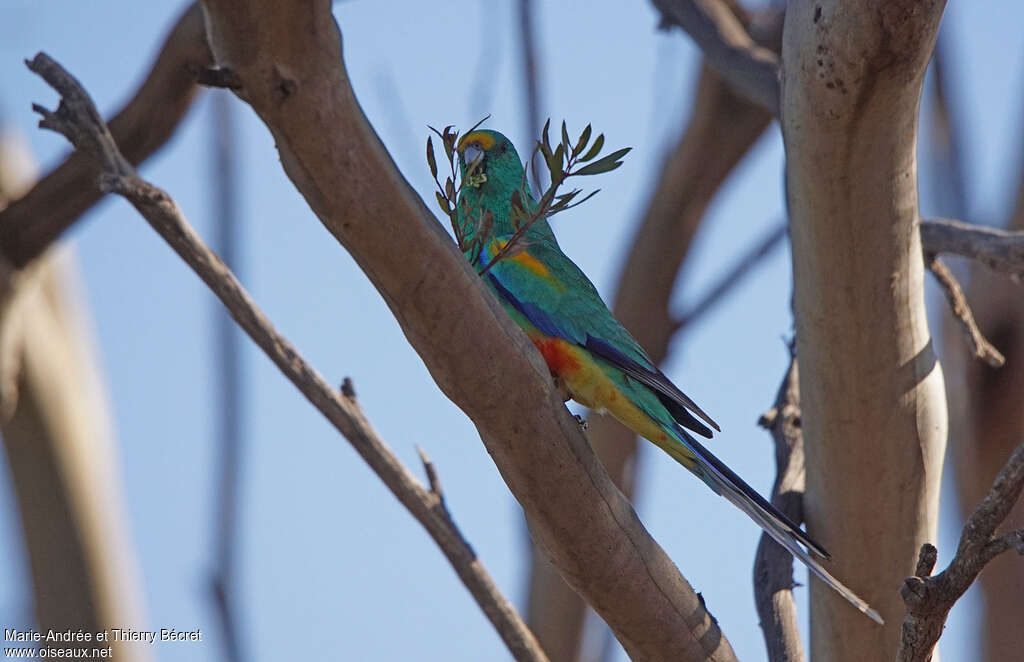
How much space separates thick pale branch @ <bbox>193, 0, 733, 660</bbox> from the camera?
1765 mm

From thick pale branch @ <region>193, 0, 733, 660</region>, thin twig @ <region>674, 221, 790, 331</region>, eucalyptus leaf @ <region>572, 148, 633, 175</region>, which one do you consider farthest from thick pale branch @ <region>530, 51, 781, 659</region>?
eucalyptus leaf @ <region>572, 148, 633, 175</region>

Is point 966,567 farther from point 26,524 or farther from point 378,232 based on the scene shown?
point 26,524

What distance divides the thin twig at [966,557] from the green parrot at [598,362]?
2.38ft

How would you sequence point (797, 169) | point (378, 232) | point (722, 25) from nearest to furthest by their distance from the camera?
point (378, 232) → point (797, 169) → point (722, 25)

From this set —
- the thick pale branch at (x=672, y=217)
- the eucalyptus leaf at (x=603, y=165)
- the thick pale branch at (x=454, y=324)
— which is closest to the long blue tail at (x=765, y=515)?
the thick pale branch at (x=454, y=324)

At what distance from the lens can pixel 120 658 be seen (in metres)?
5.28

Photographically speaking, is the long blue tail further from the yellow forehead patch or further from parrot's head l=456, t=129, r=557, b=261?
the yellow forehead patch

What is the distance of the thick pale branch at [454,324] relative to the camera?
69.5 inches

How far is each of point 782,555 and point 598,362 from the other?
0.80m

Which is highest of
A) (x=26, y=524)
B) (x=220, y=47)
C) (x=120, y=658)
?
(x=26, y=524)

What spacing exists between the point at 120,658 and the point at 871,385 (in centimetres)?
388

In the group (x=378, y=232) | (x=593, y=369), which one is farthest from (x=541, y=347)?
(x=378, y=232)

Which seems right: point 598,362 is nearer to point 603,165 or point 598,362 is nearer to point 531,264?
point 531,264

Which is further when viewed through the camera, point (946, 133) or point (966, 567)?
point (946, 133)
